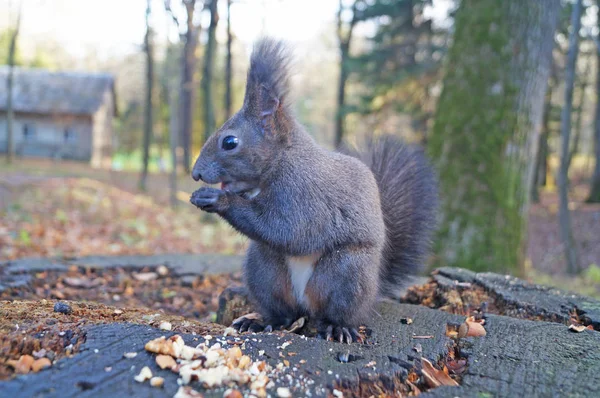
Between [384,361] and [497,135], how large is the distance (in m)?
3.24

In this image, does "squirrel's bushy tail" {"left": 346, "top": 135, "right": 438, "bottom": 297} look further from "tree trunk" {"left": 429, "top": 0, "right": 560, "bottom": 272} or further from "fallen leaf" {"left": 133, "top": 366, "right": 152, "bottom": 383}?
"tree trunk" {"left": 429, "top": 0, "right": 560, "bottom": 272}

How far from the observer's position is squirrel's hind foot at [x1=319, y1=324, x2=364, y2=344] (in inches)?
76.5

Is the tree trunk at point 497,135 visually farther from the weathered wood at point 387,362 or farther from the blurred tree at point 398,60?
the blurred tree at point 398,60

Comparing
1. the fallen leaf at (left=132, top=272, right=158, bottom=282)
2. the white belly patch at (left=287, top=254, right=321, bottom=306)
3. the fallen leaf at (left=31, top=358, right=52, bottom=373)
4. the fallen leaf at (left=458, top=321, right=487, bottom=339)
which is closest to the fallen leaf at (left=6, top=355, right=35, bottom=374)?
the fallen leaf at (left=31, top=358, right=52, bottom=373)

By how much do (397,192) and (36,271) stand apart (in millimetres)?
2385

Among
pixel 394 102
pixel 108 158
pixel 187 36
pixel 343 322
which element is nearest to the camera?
pixel 343 322

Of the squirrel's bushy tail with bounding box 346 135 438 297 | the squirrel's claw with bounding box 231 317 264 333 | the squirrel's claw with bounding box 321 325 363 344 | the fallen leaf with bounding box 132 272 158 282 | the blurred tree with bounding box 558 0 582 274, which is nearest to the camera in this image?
the squirrel's claw with bounding box 321 325 363 344

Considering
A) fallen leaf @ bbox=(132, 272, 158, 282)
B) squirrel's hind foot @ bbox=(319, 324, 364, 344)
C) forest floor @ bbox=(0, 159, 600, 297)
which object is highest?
squirrel's hind foot @ bbox=(319, 324, 364, 344)

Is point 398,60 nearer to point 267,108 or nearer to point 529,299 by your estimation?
point 529,299

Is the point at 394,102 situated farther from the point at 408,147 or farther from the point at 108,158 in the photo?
the point at 108,158

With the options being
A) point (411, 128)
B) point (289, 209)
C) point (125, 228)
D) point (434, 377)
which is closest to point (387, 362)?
point (434, 377)

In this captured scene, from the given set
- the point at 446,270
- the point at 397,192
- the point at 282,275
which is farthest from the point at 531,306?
the point at 282,275

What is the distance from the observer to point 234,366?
4.95ft

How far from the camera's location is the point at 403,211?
2.51 meters
